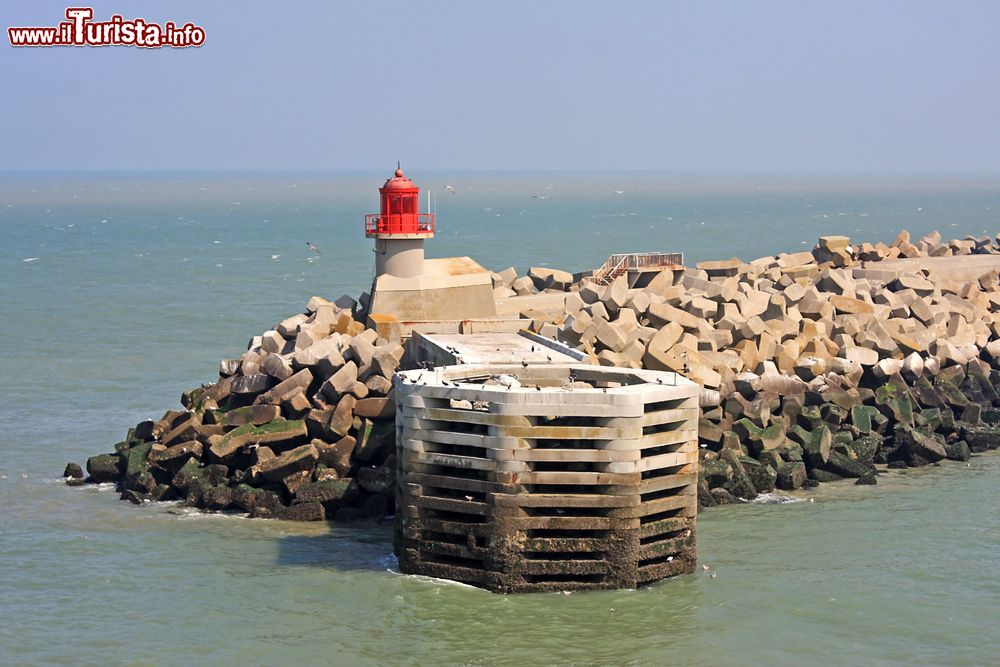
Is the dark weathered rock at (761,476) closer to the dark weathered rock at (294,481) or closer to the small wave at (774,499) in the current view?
the small wave at (774,499)

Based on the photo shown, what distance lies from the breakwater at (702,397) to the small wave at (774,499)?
19cm

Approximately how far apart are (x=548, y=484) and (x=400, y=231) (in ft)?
38.9

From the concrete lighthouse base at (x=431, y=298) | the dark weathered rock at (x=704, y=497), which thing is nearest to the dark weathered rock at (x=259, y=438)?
the concrete lighthouse base at (x=431, y=298)

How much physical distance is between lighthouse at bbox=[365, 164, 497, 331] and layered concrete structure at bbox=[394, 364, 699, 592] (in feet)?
32.1

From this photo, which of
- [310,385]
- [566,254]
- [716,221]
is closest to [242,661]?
[310,385]

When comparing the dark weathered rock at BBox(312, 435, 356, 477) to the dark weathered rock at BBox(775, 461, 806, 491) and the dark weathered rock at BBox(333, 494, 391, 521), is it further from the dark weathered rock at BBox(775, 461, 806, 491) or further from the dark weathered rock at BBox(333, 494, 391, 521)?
the dark weathered rock at BBox(775, 461, 806, 491)

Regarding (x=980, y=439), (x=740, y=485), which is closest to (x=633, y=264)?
(x=980, y=439)

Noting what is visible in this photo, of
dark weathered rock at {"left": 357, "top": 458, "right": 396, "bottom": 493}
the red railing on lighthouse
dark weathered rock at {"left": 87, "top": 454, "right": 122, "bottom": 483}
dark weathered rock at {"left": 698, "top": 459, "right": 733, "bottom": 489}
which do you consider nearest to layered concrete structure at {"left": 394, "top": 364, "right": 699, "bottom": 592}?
dark weathered rock at {"left": 357, "top": 458, "right": 396, "bottom": 493}

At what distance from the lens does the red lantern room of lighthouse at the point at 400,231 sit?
102ft

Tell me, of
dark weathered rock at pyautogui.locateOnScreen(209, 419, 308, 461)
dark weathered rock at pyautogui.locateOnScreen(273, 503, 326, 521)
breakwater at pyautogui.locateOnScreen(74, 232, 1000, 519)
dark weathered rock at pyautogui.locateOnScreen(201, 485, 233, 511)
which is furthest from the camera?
dark weathered rock at pyautogui.locateOnScreen(209, 419, 308, 461)

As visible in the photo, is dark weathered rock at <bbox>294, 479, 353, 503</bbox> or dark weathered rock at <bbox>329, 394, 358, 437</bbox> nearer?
dark weathered rock at <bbox>294, 479, 353, 503</bbox>

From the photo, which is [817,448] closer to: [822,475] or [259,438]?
[822,475]

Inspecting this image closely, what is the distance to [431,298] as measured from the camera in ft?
102

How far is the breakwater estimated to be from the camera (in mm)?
24938
